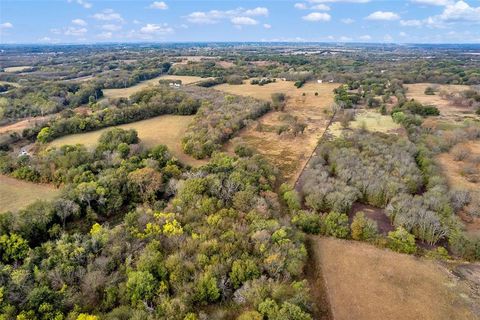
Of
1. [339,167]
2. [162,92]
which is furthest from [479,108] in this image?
[162,92]

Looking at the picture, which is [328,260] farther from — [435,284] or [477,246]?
[477,246]

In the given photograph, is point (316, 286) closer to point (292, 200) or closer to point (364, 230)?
point (364, 230)

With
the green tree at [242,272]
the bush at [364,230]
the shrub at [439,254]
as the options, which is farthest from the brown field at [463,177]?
the green tree at [242,272]

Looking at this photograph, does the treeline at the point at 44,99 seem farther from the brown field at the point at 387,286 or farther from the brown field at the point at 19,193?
the brown field at the point at 387,286

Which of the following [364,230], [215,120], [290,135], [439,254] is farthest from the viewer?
[215,120]

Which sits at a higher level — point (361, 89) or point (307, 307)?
point (361, 89)

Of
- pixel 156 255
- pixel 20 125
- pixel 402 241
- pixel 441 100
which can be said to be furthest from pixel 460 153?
pixel 20 125
